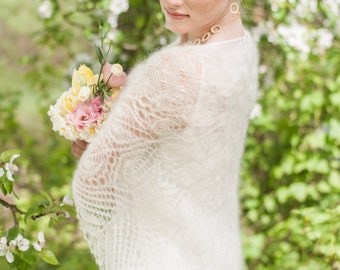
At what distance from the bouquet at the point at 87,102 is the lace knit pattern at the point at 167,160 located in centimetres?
7

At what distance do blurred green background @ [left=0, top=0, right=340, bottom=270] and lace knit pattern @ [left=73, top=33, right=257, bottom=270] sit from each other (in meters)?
1.33

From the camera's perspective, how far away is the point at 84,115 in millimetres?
1614

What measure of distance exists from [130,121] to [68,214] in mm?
446

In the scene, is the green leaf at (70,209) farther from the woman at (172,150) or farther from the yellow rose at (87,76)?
the yellow rose at (87,76)

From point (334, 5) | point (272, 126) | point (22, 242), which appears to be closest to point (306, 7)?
point (334, 5)

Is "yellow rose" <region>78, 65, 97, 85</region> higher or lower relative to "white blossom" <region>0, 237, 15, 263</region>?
higher

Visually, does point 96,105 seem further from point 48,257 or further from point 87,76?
point 48,257

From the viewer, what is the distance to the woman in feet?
4.80

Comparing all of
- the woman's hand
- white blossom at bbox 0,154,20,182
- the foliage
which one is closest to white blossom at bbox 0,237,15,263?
white blossom at bbox 0,154,20,182

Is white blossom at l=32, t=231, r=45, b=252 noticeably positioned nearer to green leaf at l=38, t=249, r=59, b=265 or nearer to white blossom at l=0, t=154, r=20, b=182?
green leaf at l=38, t=249, r=59, b=265

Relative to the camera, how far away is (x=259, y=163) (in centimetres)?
394

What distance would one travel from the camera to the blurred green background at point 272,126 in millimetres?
3305

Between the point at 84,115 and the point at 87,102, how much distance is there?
0.05 m

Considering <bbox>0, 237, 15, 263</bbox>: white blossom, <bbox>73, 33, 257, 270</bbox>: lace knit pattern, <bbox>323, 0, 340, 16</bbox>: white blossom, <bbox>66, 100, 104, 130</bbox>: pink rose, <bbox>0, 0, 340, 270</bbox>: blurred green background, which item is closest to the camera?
<bbox>73, 33, 257, 270</bbox>: lace knit pattern
